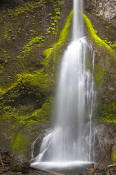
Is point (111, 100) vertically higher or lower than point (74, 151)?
higher

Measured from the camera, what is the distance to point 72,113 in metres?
8.70

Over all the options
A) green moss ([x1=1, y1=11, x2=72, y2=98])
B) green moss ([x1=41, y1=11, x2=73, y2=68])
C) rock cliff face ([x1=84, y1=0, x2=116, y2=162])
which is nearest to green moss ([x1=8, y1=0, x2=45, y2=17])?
green moss ([x1=41, y1=11, x2=73, y2=68])

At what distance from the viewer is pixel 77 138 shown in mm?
8383

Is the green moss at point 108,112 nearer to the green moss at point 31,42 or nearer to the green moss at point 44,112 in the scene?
the green moss at point 44,112

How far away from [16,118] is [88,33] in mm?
5516

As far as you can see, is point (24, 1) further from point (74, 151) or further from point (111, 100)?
point (74, 151)

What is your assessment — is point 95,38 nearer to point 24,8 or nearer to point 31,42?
point 31,42

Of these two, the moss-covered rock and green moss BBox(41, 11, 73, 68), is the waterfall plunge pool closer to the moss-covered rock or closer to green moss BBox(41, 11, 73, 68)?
the moss-covered rock

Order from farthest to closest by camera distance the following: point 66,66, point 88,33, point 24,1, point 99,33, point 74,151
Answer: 1. point 24,1
2. point 99,33
3. point 88,33
4. point 66,66
5. point 74,151

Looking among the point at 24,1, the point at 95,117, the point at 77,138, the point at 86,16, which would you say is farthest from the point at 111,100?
the point at 24,1

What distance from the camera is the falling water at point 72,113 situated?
7952mm

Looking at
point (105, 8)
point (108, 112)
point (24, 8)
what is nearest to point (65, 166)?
point (108, 112)

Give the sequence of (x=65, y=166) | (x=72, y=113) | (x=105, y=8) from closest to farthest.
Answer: (x=65, y=166) < (x=72, y=113) < (x=105, y=8)

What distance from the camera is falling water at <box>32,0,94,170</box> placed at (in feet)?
26.1
